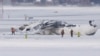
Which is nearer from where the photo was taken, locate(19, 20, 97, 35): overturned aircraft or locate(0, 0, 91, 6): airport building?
locate(19, 20, 97, 35): overturned aircraft

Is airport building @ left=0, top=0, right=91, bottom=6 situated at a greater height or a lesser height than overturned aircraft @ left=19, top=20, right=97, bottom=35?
lesser

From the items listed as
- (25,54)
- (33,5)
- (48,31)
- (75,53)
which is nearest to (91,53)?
(75,53)

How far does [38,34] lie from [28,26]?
63.0 inches

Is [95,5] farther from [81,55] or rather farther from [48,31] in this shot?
[81,55]

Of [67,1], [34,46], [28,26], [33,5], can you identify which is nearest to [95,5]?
[67,1]

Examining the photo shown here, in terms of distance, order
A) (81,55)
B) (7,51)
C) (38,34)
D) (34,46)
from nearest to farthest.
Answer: (81,55) < (7,51) < (34,46) < (38,34)

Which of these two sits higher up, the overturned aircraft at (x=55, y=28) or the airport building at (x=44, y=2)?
the overturned aircraft at (x=55, y=28)

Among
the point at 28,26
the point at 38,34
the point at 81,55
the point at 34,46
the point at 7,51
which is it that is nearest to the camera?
the point at 81,55

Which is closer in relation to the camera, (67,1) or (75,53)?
(75,53)

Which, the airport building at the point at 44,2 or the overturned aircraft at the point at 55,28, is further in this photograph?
the airport building at the point at 44,2

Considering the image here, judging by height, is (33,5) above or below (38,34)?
below

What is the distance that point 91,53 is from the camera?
10492 mm

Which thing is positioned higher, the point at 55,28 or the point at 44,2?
the point at 55,28

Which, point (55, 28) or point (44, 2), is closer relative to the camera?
point (55, 28)
